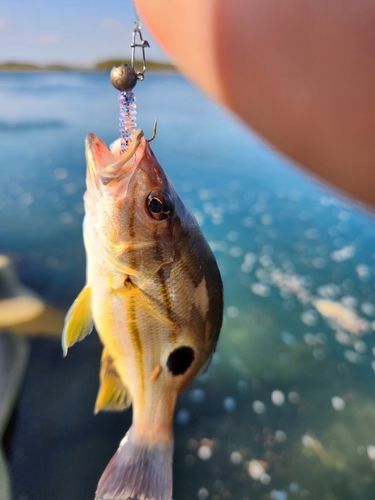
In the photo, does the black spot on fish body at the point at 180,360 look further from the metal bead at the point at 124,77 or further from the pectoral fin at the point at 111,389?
the metal bead at the point at 124,77

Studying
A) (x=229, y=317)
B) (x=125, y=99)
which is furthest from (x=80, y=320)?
(x=229, y=317)

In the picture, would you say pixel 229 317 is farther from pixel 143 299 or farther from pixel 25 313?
pixel 143 299

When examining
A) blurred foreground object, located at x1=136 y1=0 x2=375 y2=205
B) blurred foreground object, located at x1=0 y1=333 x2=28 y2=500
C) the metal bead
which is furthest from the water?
the metal bead

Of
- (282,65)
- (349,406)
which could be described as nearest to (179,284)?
(282,65)

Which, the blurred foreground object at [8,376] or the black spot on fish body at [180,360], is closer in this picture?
the black spot on fish body at [180,360]

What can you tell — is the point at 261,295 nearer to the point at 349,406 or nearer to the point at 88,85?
the point at 349,406

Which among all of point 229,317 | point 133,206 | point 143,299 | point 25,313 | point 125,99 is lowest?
point 229,317

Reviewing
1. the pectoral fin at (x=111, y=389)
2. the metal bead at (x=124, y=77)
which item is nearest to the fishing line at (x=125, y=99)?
the metal bead at (x=124, y=77)
